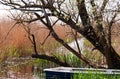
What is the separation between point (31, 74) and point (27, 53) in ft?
3.68

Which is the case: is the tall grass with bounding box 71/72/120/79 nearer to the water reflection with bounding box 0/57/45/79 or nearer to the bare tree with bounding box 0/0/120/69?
the bare tree with bounding box 0/0/120/69

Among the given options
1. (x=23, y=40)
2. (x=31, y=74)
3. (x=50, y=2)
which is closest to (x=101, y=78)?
(x=50, y=2)

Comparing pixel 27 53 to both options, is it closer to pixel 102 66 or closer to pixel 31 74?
pixel 31 74

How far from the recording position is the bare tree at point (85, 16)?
5758 mm

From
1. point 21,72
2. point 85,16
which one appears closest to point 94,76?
point 85,16

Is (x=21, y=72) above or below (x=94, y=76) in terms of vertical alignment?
above

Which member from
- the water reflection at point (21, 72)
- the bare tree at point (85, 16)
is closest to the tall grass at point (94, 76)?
the bare tree at point (85, 16)

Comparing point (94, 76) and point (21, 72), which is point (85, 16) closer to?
point (94, 76)

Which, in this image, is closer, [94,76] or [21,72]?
[94,76]

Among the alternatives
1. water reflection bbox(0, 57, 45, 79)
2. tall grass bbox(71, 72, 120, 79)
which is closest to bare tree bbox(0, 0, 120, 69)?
tall grass bbox(71, 72, 120, 79)

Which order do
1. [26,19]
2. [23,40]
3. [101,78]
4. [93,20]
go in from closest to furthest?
1. [101,78]
2. [93,20]
3. [26,19]
4. [23,40]

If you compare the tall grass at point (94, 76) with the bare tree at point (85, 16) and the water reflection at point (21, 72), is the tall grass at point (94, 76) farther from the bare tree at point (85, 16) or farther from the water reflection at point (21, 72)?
the water reflection at point (21, 72)

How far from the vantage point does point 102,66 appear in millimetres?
6559

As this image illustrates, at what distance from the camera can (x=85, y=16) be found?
6270 mm
